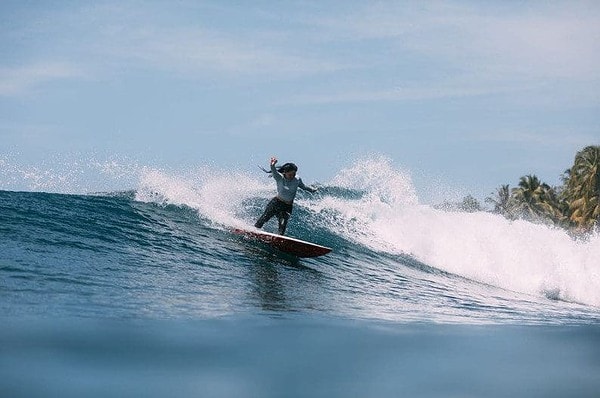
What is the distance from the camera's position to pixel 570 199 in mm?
43656

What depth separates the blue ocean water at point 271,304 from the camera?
488 centimetres

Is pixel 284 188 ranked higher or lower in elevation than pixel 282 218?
higher

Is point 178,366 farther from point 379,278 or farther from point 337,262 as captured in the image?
point 337,262

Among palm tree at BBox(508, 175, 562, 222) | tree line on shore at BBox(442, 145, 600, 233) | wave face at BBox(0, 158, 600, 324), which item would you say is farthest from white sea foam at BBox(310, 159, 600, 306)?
palm tree at BBox(508, 175, 562, 222)

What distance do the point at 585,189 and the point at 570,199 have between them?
1.69 metres

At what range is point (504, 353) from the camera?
240 inches

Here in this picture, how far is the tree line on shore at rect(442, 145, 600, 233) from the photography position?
40312 mm

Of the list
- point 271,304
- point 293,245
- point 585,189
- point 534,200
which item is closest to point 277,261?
point 293,245

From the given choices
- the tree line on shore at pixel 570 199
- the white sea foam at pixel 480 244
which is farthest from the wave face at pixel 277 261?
the tree line on shore at pixel 570 199

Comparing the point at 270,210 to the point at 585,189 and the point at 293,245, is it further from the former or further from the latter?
the point at 585,189

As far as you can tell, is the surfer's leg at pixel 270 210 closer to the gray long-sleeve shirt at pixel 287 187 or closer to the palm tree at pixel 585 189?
the gray long-sleeve shirt at pixel 287 187

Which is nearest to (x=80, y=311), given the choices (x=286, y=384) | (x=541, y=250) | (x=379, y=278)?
(x=286, y=384)

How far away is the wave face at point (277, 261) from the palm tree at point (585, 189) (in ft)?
73.8

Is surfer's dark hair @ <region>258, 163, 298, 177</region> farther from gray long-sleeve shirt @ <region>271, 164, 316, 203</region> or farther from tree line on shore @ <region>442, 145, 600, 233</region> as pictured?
tree line on shore @ <region>442, 145, 600, 233</region>
